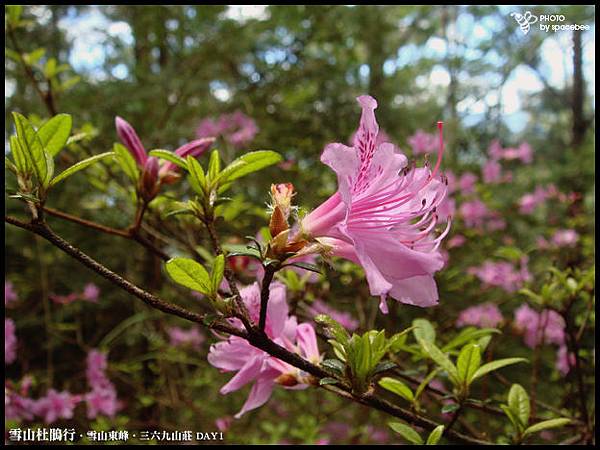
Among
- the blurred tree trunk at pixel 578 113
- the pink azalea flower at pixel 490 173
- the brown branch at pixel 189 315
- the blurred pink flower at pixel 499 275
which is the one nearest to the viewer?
the brown branch at pixel 189 315

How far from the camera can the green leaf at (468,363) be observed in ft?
2.22

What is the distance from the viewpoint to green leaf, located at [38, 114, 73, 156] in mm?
636

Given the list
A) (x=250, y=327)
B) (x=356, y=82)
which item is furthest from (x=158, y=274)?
(x=356, y=82)

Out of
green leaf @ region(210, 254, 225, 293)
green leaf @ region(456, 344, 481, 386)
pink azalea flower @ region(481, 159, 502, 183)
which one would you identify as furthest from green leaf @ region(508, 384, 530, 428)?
pink azalea flower @ region(481, 159, 502, 183)

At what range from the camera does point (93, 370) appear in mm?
1863

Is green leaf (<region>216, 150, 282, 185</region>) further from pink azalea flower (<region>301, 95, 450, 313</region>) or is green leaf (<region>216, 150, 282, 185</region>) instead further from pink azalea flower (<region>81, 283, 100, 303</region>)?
pink azalea flower (<region>81, 283, 100, 303</region>)

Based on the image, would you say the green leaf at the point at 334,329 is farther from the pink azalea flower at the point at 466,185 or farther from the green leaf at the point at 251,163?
the pink azalea flower at the point at 466,185

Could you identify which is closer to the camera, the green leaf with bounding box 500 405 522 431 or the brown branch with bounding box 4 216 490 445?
the brown branch with bounding box 4 216 490 445

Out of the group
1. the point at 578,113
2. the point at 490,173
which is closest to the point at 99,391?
the point at 490,173

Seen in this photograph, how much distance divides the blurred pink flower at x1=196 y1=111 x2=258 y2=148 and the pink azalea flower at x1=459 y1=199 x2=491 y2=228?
103 centimetres

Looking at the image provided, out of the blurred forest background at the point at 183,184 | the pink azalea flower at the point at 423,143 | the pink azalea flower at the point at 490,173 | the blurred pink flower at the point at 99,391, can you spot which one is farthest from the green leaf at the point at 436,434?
the pink azalea flower at the point at 490,173

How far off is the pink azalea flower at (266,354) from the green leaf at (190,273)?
0.31 feet

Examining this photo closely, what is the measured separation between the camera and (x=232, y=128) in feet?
7.19

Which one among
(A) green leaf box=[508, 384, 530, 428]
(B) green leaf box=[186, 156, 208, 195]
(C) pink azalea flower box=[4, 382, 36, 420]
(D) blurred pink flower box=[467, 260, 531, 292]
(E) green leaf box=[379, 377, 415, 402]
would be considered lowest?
(C) pink azalea flower box=[4, 382, 36, 420]
